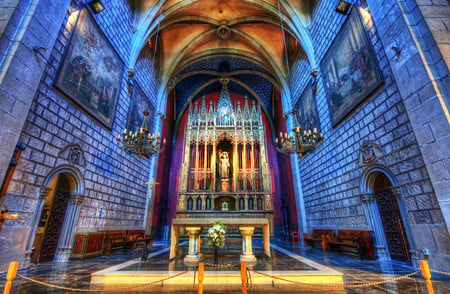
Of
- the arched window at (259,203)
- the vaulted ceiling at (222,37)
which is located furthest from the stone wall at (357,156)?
the arched window at (259,203)

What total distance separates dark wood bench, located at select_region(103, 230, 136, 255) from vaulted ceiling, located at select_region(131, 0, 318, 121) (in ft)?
29.1

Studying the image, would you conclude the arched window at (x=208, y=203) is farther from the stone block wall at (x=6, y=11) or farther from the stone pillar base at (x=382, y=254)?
the stone block wall at (x=6, y=11)

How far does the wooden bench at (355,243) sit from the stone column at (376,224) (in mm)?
160

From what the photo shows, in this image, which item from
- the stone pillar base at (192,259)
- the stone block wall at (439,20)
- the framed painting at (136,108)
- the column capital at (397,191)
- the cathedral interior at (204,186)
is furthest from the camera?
Answer: the framed painting at (136,108)

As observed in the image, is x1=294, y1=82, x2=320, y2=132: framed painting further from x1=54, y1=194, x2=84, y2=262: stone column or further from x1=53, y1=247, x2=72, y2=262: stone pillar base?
x1=53, y1=247, x2=72, y2=262: stone pillar base

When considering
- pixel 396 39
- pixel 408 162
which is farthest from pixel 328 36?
pixel 408 162

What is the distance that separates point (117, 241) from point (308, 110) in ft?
39.0

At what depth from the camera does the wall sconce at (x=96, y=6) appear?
797cm

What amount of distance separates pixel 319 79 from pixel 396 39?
16.5ft

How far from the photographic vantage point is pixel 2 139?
4617 millimetres

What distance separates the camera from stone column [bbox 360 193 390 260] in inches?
256

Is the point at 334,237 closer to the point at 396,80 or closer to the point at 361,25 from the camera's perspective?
the point at 396,80

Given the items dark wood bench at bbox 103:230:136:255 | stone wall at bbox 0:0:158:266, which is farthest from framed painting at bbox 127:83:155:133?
dark wood bench at bbox 103:230:136:255

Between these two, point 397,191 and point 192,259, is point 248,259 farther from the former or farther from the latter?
point 397,191
